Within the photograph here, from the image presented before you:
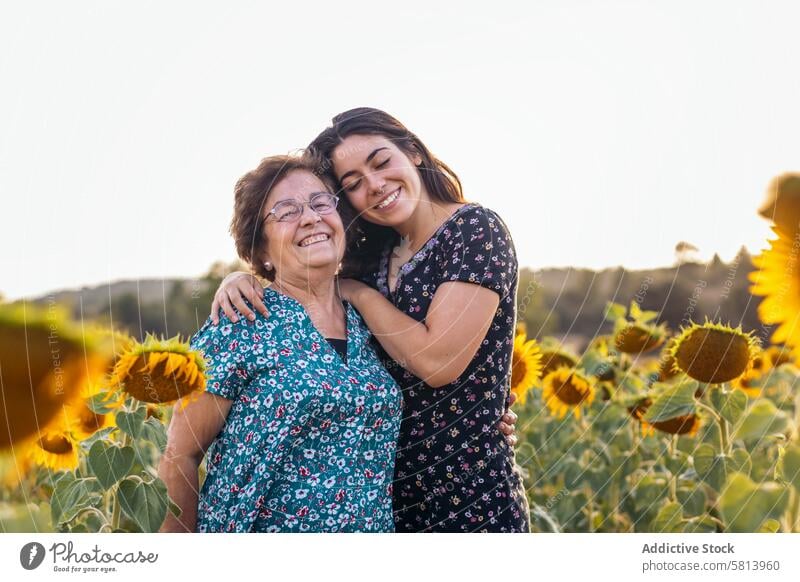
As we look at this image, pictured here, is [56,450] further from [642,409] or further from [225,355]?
[642,409]

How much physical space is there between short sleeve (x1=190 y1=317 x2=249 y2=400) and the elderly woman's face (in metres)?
0.17

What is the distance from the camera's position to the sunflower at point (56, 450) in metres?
1.56

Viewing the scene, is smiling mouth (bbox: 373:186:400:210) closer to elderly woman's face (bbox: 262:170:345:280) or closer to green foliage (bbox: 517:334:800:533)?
elderly woman's face (bbox: 262:170:345:280)

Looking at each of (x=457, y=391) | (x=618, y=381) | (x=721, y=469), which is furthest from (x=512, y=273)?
(x=618, y=381)

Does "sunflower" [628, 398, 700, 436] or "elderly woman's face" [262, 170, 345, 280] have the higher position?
"elderly woman's face" [262, 170, 345, 280]

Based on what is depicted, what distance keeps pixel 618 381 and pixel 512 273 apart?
0.70 metres

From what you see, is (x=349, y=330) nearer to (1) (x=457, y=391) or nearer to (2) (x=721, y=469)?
(1) (x=457, y=391)

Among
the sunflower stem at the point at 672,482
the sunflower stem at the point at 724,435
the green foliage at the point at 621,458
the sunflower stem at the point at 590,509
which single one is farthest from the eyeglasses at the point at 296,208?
the sunflower stem at the point at 590,509

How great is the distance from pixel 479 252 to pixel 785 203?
1.89 feet

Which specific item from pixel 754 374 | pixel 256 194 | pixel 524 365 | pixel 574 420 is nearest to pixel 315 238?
pixel 256 194

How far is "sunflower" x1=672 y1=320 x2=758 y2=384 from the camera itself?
1.59 meters

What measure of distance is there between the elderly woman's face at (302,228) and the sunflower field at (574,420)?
1.17ft
